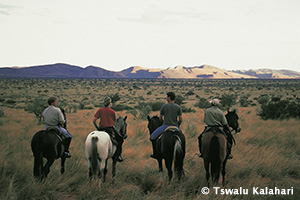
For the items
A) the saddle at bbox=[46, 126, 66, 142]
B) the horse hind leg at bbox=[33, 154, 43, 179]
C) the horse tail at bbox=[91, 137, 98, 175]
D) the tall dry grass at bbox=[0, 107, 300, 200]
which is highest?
the saddle at bbox=[46, 126, 66, 142]

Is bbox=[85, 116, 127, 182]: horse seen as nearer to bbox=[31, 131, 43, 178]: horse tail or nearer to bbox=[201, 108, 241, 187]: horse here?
bbox=[31, 131, 43, 178]: horse tail

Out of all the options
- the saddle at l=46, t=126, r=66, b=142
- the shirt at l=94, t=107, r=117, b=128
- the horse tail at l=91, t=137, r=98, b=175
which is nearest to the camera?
the horse tail at l=91, t=137, r=98, b=175

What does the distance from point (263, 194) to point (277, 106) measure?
581 inches

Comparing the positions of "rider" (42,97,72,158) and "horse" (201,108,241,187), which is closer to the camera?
"horse" (201,108,241,187)

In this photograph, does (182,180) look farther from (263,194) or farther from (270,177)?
(270,177)

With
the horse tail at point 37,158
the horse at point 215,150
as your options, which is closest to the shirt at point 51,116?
the horse tail at point 37,158

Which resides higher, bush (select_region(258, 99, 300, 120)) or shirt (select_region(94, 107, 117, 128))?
shirt (select_region(94, 107, 117, 128))

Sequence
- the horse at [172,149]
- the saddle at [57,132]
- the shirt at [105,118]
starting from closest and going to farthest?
the horse at [172,149] → the saddle at [57,132] → the shirt at [105,118]

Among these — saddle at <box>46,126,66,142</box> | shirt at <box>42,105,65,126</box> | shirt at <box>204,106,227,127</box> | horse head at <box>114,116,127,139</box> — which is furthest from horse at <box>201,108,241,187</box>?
shirt at <box>42,105,65,126</box>

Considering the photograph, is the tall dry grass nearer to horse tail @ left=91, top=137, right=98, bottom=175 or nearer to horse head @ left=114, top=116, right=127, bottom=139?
horse tail @ left=91, top=137, right=98, bottom=175

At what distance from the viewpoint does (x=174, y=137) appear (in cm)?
619

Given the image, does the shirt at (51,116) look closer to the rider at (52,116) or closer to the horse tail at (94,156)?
the rider at (52,116)

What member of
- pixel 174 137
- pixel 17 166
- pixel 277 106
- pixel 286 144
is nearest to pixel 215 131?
pixel 174 137

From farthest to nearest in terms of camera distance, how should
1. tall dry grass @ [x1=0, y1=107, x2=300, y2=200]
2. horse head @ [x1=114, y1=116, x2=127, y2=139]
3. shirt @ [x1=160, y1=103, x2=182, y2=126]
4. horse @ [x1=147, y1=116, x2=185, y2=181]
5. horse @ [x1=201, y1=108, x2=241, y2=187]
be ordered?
1. horse head @ [x1=114, y1=116, x2=127, y2=139]
2. shirt @ [x1=160, y1=103, x2=182, y2=126]
3. horse @ [x1=147, y1=116, x2=185, y2=181]
4. horse @ [x1=201, y1=108, x2=241, y2=187]
5. tall dry grass @ [x1=0, y1=107, x2=300, y2=200]
